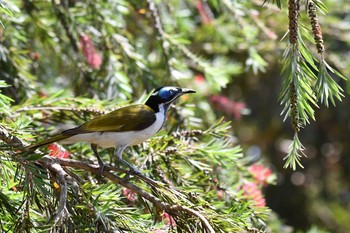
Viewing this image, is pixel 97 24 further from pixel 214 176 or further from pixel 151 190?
pixel 151 190

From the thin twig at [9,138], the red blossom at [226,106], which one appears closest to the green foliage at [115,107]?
the thin twig at [9,138]

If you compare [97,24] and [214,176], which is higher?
[97,24]

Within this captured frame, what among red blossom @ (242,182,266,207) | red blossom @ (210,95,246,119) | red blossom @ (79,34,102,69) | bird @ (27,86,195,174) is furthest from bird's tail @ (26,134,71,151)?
red blossom @ (210,95,246,119)

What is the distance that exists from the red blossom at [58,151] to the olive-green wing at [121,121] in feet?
0.28

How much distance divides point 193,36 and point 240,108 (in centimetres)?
66

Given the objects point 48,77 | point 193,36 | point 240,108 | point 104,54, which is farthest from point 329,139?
point 104,54

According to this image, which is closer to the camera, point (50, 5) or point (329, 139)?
point (50, 5)

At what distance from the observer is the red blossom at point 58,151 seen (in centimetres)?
235

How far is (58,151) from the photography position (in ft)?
7.82

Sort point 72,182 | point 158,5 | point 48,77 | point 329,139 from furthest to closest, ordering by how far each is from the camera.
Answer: point 329,139, point 48,77, point 158,5, point 72,182

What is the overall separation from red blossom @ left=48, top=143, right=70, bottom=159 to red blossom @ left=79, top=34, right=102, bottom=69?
93 centimetres

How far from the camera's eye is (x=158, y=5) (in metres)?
3.76

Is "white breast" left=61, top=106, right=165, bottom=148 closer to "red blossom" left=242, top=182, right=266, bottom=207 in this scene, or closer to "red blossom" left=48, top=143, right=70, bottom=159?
"red blossom" left=48, top=143, right=70, bottom=159

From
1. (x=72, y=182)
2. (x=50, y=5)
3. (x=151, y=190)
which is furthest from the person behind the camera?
(x=50, y=5)
